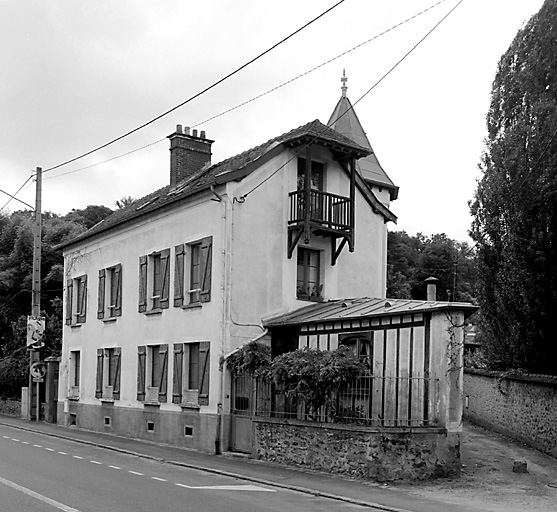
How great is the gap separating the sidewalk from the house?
54.4 inches

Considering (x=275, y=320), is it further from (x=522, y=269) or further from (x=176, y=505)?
(x=176, y=505)

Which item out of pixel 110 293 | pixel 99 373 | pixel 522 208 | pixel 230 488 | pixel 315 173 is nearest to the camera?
pixel 230 488

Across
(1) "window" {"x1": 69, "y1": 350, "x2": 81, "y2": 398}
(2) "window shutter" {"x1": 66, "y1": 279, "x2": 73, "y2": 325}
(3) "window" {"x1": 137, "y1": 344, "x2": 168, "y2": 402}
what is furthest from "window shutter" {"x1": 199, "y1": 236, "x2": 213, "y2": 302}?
(2) "window shutter" {"x1": 66, "y1": 279, "x2": 73, "y2": 325}

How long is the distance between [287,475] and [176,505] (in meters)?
4.67

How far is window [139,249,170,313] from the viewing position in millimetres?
23734

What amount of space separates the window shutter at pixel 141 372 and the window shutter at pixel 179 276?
2703 mm

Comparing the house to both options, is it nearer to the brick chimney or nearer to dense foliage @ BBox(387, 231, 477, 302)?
the brick chimney

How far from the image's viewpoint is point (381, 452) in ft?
49.8

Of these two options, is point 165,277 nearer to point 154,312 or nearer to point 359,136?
point 154,312

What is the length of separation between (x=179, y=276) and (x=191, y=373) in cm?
279

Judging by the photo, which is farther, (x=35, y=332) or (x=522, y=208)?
(x=35, y=332)

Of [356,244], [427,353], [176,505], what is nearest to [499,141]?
[356,244]

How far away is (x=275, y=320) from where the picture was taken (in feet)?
68.9

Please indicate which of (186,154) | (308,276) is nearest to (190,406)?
Result: (308,276)
